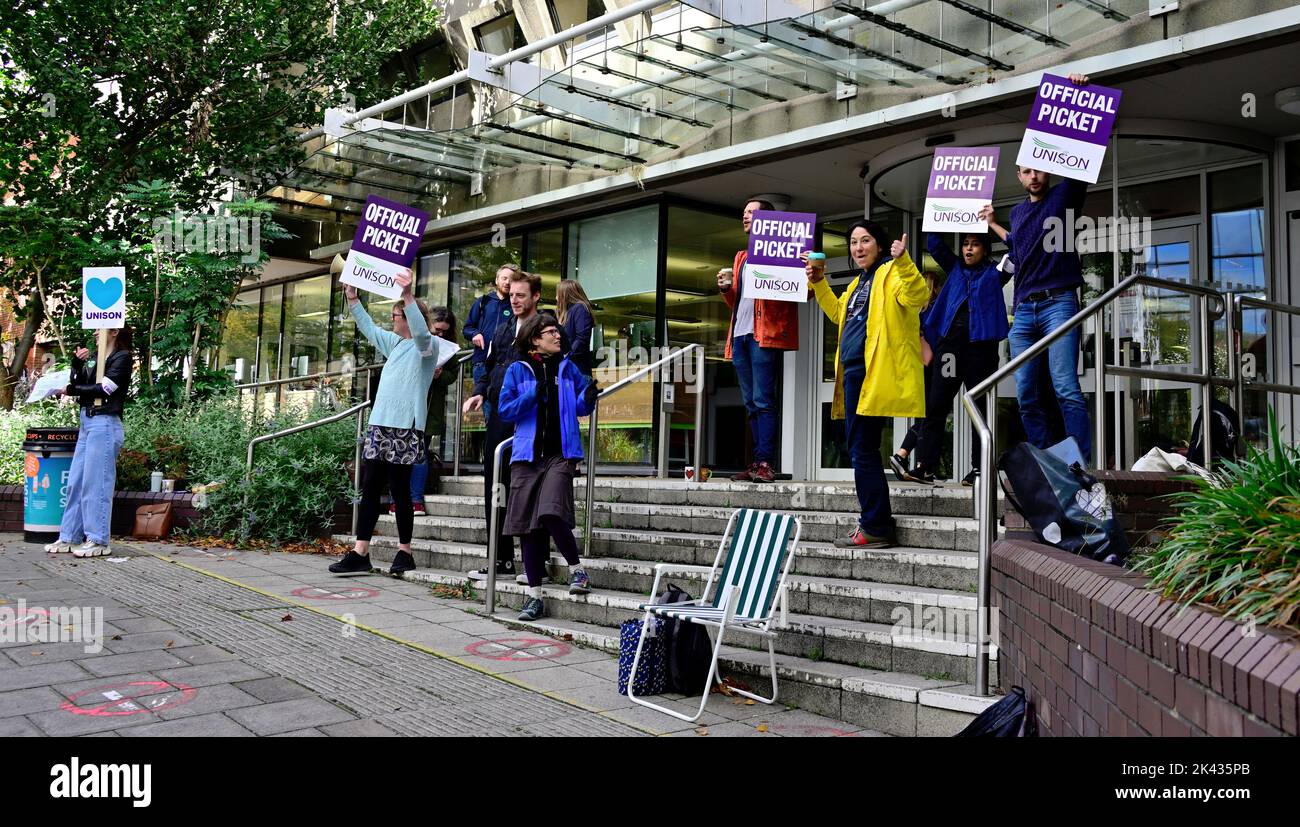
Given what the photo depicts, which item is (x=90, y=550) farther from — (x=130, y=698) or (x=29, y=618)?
(x=130, y=698)

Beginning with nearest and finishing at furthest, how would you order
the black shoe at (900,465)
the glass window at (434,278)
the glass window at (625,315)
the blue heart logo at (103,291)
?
1. the black shoe at (900,465)
2. the blue heart logo at (103,291)
3. the glass window at (625,315)
4. the glass window at (434,278)

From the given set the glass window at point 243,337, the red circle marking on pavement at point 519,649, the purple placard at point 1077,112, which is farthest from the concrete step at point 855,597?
the glass window at point 243,337

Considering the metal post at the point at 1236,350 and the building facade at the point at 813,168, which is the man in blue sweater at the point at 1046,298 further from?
the metal post at the point at 1236,350

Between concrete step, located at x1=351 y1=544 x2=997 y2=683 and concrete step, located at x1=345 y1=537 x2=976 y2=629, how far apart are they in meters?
0.07

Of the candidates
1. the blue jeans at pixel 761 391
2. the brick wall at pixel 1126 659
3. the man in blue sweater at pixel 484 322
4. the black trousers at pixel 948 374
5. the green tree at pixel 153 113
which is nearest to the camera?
the brick wall at pixel 1126 659

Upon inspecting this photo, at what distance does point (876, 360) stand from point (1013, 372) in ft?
3.02

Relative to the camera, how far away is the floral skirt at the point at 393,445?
793 cm

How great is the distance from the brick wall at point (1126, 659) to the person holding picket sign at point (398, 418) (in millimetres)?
4783

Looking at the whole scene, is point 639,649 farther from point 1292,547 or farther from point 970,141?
point 970,141

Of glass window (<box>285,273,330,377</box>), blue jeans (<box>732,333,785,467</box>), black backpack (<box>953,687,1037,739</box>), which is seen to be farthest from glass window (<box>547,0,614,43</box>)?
black backpack (<box>953,687,1037,739</box>)

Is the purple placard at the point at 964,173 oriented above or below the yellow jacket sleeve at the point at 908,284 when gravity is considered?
above

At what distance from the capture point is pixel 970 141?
29.6 feet
